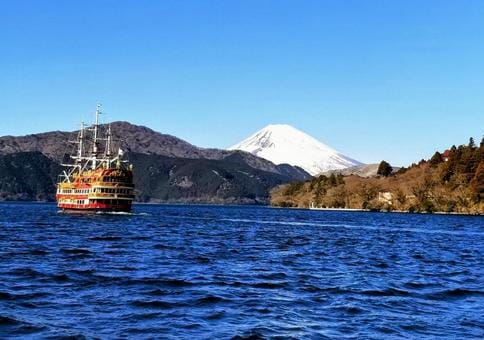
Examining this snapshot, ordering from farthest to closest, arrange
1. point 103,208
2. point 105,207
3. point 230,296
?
point 105,207
point 103,208
point 230,296

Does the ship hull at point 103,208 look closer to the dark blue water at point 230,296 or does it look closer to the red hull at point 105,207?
the red hull at point 105,207

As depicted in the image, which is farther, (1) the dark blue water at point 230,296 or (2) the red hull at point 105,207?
(2) the red hull at point 105,207

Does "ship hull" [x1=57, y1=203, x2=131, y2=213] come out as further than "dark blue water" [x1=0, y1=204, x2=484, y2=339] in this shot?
Yes

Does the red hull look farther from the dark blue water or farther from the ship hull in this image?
the dark blue water

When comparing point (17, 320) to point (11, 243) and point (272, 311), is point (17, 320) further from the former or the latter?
point (11, 243)

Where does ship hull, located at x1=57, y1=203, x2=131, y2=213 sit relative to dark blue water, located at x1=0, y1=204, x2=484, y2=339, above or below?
above

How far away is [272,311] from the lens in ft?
83.8

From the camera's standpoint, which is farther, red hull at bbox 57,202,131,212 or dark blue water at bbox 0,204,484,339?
red hull at bbox 57,202,131,212

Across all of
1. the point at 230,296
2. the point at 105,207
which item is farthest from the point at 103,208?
the point at 230,296

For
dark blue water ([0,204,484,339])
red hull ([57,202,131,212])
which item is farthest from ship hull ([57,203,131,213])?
dark blue water ([0,204,484,339])

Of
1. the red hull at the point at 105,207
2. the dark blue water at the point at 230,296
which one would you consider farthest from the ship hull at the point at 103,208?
the dark blue water at the point at 230,296

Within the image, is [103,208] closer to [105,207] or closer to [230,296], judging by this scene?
[105,207]

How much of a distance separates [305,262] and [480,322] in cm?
2220

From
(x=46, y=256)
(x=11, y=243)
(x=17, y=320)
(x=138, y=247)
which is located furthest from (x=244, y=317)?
(x=11, y=243)
